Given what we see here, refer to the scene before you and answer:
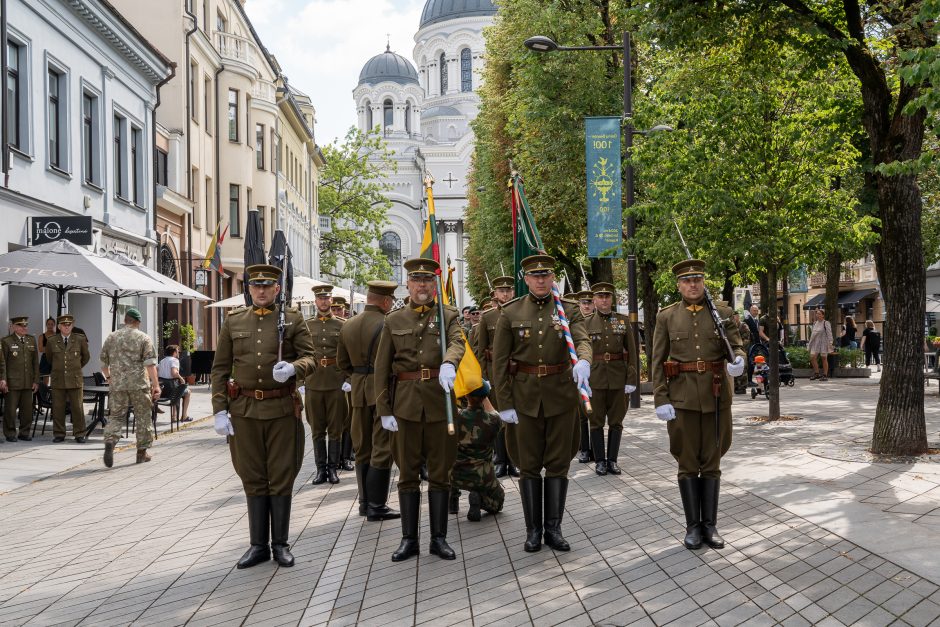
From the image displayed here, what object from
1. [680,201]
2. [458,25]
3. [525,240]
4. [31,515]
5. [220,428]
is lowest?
[31,515]

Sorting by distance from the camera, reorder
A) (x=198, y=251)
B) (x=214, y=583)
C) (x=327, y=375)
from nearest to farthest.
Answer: (x=214, y=583), (x=327, y=375), (x=198, y=251)

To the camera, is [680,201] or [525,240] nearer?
[525,240]

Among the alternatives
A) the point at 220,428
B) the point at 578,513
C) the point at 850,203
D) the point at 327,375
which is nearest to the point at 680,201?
the point at 850,203

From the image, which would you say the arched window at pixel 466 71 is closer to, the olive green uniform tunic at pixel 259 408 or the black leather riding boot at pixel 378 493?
the black leather riding boot at pixel 378 493

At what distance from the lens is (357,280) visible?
57.8 m

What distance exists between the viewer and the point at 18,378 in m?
14.4

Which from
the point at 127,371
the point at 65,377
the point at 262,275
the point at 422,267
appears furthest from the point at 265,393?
the point at 65,377

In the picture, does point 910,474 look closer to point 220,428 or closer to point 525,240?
point 525,240

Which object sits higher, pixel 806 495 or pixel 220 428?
pixel 220 428

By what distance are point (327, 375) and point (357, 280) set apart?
157 feet

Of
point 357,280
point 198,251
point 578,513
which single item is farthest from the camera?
point 357,280

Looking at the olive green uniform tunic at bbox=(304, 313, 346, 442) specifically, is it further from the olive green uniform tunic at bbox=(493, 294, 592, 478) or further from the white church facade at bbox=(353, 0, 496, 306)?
the white church facade at bbox=(353, 0, 496, 306)

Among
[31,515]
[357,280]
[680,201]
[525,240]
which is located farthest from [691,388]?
[357,280]

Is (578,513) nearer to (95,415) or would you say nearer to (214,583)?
(214,583)
